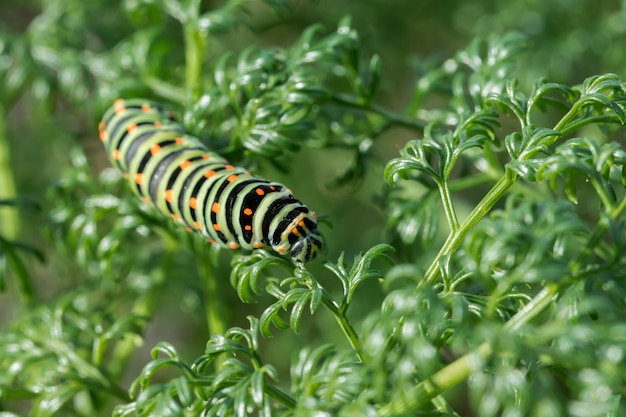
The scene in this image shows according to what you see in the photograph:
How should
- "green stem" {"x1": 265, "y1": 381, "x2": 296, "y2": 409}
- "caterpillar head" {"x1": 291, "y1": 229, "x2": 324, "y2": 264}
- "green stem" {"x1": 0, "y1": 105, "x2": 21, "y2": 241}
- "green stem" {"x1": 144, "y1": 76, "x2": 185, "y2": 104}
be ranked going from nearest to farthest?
"green stem" {"x1": 265, "y1": 381, "x2": 296, "y2": 409} < "caterpillar head" {"x1": 291, "y1": 229, "x2": 324, "y2": 264} < "green stem" {"x1": 144, "y1": 76, "x2": 185, "y2": 104} < "green stem" {"x1": 0, "y1": 105, "x2": 21, "y2": 241}

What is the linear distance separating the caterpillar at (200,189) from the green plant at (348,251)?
0.36ft

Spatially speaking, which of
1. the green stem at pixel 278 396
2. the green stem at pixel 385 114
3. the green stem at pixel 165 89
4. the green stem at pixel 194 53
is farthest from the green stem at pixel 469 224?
the green stem at pixel 165 89

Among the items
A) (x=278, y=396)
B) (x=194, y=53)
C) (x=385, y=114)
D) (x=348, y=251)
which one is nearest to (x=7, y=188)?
(x=194, y=53)

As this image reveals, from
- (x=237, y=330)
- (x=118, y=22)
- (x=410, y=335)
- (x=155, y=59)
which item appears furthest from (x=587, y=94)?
(x=118, y=22)

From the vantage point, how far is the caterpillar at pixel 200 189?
244cm

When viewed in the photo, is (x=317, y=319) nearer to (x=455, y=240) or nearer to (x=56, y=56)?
(x=56, y=56)

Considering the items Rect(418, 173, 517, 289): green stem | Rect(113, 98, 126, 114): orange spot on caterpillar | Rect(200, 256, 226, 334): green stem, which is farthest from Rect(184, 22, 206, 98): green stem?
Rect(418, 173, 517, 289): green stem

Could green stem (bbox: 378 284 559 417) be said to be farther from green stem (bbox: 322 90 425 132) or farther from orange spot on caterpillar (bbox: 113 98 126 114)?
orange spot on caterpillar (bbox: 113 98 126 114)

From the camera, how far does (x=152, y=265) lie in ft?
11.5

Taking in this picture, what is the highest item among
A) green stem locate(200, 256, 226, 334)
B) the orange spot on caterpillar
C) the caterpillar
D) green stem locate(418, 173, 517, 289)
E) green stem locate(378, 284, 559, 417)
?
the orange spot on caterpillar

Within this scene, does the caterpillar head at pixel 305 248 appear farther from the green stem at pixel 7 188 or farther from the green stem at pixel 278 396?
the green stem at pixel 7 188

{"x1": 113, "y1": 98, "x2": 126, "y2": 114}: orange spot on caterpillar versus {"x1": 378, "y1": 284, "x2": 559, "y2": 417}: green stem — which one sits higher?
{"x1": 113, "y1": 98, "x2": 126, "y2": 114}: orange spot on caterpillar

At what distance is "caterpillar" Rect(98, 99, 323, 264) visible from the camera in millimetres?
2438

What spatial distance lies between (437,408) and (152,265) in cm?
182
